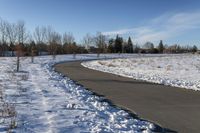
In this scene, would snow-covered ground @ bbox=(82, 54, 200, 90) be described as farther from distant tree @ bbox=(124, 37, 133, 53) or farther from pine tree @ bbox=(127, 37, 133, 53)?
pine tree @ bbox=(127, 37, 133, 53)

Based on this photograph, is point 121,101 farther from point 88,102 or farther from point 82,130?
point 82,130

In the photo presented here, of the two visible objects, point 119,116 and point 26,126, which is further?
point 119,116

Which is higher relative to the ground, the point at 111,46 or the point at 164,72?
the point at 111,46

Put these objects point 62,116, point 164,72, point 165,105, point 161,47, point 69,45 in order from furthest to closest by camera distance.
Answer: point 161,47 → point 69,45 → point 164,72 → point 165,105 → point 62,116

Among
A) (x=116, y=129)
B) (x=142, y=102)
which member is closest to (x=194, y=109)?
(x=142, y=102)

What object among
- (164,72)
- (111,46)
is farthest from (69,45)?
(164,72)

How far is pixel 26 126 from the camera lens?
714 cm

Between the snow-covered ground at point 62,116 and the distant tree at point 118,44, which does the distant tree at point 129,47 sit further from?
the snow-covered ground at point 62,116

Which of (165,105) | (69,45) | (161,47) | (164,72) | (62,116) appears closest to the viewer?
(62,116)

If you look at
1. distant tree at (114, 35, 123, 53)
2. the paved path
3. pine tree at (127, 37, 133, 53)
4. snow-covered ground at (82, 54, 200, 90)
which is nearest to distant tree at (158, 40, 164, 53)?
pine tree at (127, 37, 133, 53)

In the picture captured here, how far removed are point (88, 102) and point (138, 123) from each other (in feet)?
10.6

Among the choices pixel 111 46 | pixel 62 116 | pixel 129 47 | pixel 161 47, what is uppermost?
pixel 111 46

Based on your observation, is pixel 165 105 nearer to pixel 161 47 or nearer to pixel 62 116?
pixel 62 116

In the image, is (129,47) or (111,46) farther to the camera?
(129,47)
